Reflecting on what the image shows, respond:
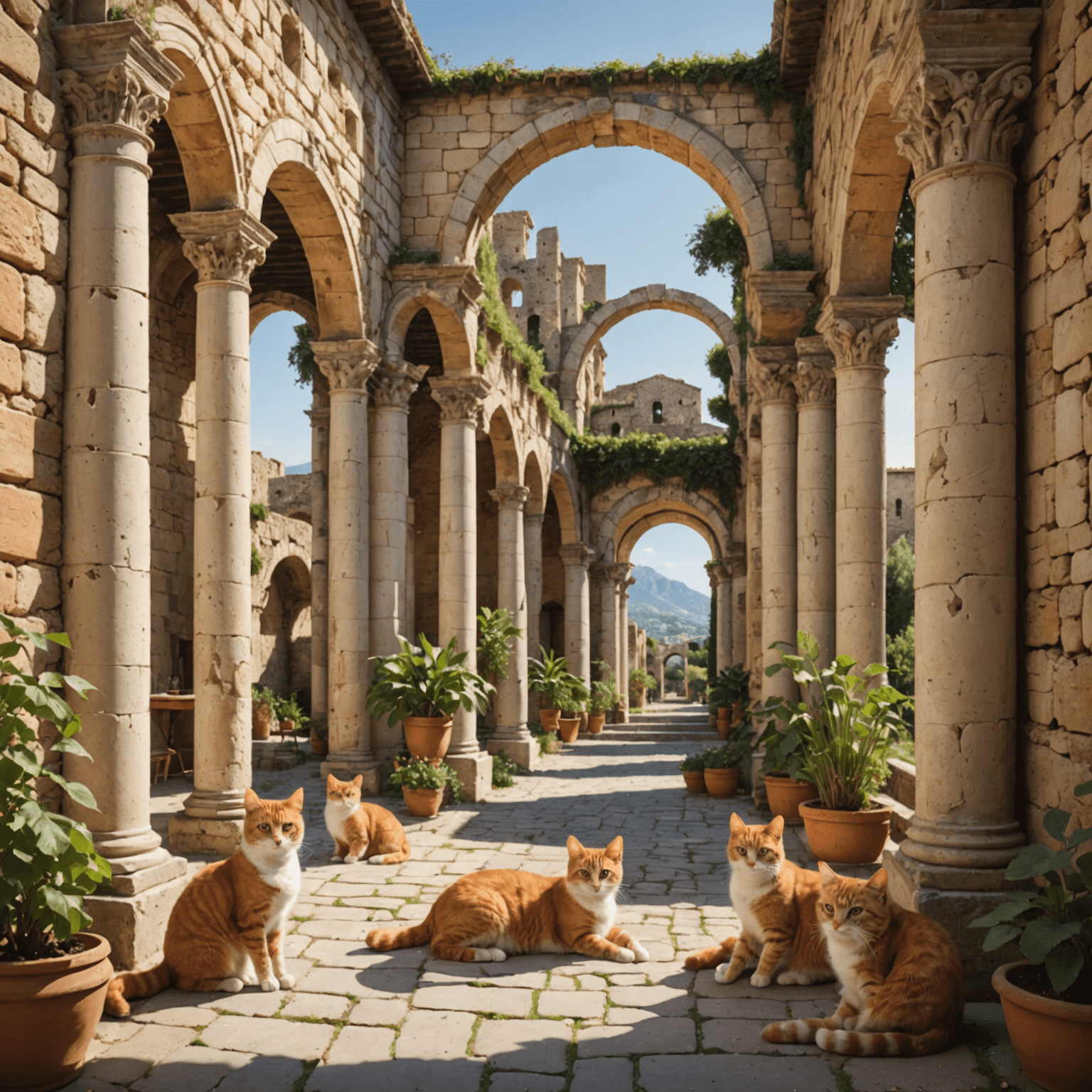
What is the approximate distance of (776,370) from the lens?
10.2 m

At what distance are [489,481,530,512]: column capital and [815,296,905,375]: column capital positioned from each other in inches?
302

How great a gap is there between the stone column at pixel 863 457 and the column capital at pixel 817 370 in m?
1.12

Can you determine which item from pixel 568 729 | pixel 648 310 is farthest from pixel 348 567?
pixel 648 310

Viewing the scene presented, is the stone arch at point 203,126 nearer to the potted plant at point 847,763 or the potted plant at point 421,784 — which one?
the potted plant at point 421,784

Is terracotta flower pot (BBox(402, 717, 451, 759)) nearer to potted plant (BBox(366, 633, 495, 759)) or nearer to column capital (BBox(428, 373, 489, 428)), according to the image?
potted plant (BBox(366, 633, 495, 759))

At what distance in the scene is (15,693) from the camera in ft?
12.2

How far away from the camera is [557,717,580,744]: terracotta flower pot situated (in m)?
19.4

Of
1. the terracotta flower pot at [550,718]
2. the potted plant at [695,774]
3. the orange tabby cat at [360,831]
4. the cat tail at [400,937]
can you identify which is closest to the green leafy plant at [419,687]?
the orange tabby cat at [360,831]

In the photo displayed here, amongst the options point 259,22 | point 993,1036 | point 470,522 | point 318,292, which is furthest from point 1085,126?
point 470,522

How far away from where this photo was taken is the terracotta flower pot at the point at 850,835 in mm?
6855

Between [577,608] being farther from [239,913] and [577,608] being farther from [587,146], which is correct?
[239,913]

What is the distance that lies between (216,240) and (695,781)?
7.75m

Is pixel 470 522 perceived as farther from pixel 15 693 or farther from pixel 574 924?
pixel 15 693

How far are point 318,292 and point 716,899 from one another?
276 inches
